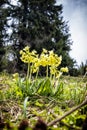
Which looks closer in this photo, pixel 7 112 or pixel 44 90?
pixel 7 112

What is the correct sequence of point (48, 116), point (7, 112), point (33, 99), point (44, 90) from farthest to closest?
point (44, 90), point (33, 99), point (7, 112), point (48, 116)

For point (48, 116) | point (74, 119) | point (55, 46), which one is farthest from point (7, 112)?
point (55, 46)

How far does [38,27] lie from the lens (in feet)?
86.5

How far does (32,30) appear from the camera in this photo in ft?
85.2

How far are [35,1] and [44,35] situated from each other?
3.58 m

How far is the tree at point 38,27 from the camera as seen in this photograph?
→ 25.8m

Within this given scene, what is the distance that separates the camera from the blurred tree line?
25359 mm

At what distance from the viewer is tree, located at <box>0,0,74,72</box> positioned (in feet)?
84.5

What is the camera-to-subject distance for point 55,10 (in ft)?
96.3

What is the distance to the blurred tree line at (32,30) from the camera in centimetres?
2536

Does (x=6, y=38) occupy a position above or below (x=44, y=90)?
above

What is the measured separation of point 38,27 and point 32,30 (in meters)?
0.73

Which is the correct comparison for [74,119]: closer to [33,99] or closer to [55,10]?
[33,99]

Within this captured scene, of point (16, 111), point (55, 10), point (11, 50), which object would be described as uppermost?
point (55, 10)
